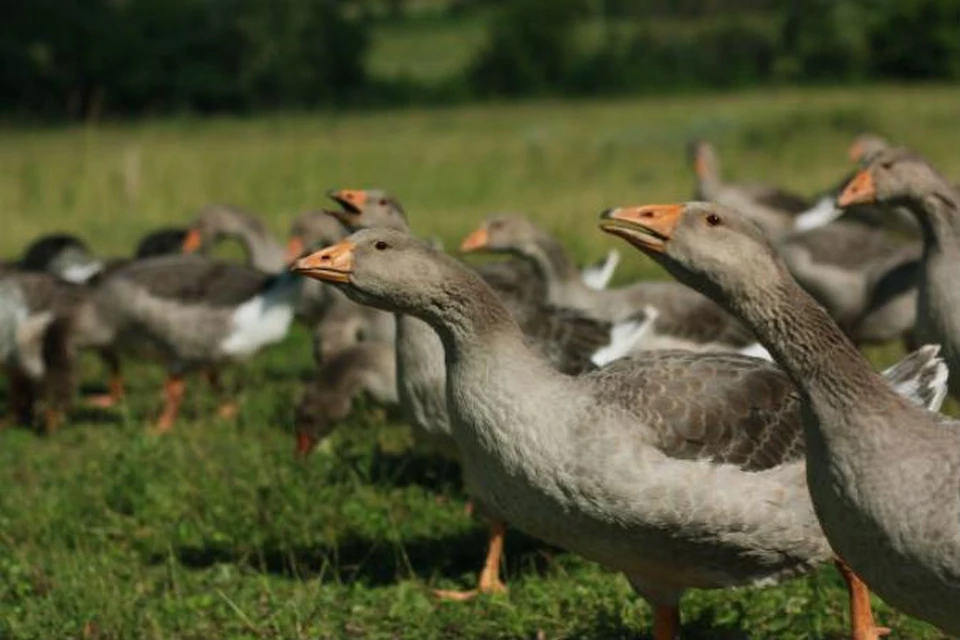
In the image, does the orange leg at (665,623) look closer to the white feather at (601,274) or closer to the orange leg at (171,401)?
the orange leg at (171,401)

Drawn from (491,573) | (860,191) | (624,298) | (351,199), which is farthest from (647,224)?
(624,298)

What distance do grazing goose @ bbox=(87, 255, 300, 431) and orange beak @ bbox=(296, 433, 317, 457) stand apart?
6.47ft

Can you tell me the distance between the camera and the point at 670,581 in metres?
5.95

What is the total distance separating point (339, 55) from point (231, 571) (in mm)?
35954

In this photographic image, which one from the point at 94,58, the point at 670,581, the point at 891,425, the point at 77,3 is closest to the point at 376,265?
the point at 670,581

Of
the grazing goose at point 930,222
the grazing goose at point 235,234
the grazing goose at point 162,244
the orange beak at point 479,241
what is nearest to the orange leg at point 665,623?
the grazing goose at point 930,222

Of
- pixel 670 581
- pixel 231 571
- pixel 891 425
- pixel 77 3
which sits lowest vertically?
pixel 231 571

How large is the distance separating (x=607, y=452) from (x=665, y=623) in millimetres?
846

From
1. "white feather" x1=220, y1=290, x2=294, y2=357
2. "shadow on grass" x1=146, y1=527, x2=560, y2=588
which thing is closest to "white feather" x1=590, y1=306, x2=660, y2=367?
"shadow on grass" x1=146, y1=527, x2=560, y2=588

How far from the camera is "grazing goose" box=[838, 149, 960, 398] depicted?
7.05 m

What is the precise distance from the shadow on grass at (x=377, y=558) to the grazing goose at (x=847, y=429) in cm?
282

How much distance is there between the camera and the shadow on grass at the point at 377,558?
7.50m

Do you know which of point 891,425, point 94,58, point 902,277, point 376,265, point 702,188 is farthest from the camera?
point 94,58

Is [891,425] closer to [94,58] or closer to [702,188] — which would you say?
[702,188]
